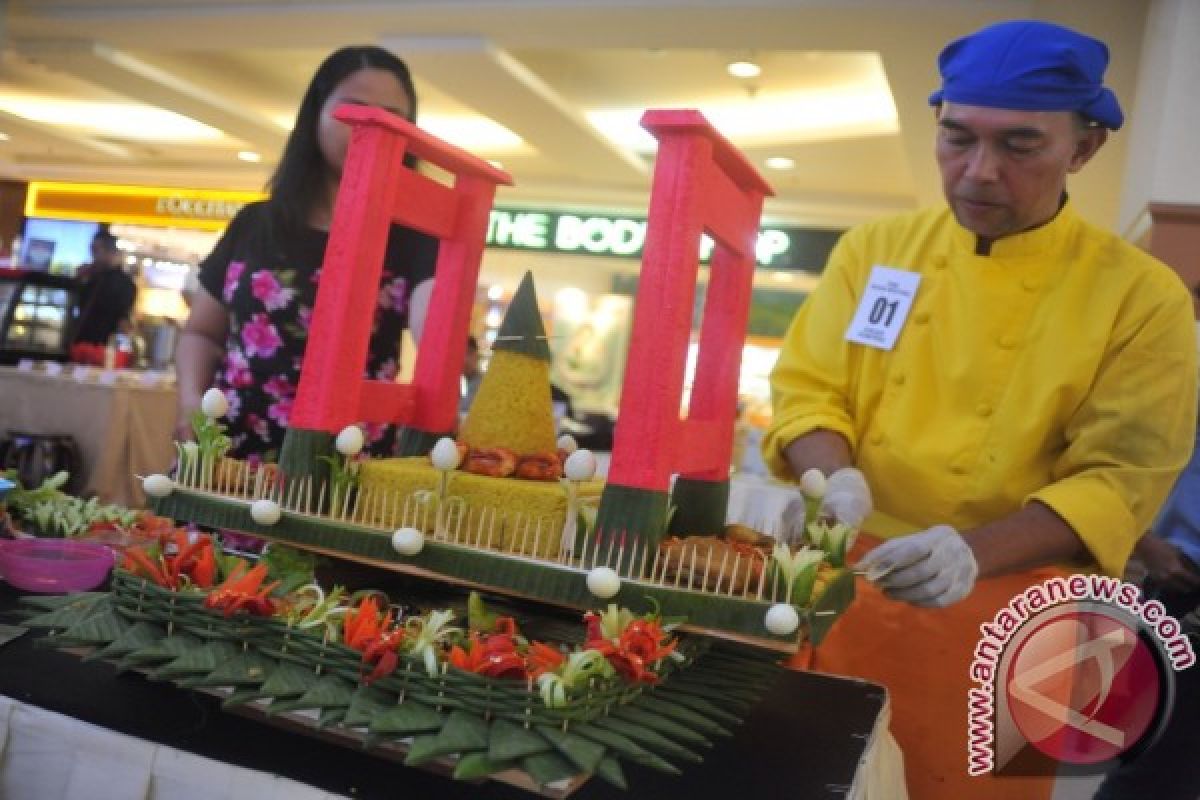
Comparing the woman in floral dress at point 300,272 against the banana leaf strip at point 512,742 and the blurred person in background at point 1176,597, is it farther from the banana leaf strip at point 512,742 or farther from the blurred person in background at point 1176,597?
the blurred person in background at point 1176,597

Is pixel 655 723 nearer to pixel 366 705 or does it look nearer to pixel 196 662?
pixel 366 705

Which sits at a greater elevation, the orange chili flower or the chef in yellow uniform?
the chef in yellow uniform

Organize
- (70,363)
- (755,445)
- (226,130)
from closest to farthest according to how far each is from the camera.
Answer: (755,445) < (70,363) < (226,130)

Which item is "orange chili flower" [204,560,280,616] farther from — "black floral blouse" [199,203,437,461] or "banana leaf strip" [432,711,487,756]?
"black floral blouse" [199,203,437,461]

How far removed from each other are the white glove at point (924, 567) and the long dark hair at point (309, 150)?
4.03 ft

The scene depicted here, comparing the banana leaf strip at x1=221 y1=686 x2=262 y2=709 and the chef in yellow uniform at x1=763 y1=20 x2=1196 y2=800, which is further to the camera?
the chef in yellow uniform at x1=763 y1=20 x2=1196 y2=800

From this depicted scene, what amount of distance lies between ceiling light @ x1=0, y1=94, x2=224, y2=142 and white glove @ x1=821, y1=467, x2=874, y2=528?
7925mm

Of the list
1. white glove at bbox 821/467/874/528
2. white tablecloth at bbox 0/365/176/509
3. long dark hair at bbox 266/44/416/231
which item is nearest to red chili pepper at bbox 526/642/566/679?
white glove at bbox 821/467/874/528

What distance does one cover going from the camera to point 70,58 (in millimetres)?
6211

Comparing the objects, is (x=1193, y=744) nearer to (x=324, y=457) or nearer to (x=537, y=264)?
(x=324, y=457)

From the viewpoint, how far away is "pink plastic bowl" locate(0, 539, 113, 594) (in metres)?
1.26

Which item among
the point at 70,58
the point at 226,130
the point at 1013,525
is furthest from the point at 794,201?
the point at 1013,525

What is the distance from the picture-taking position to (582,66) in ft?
19.0

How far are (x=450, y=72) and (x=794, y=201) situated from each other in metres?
3.16
